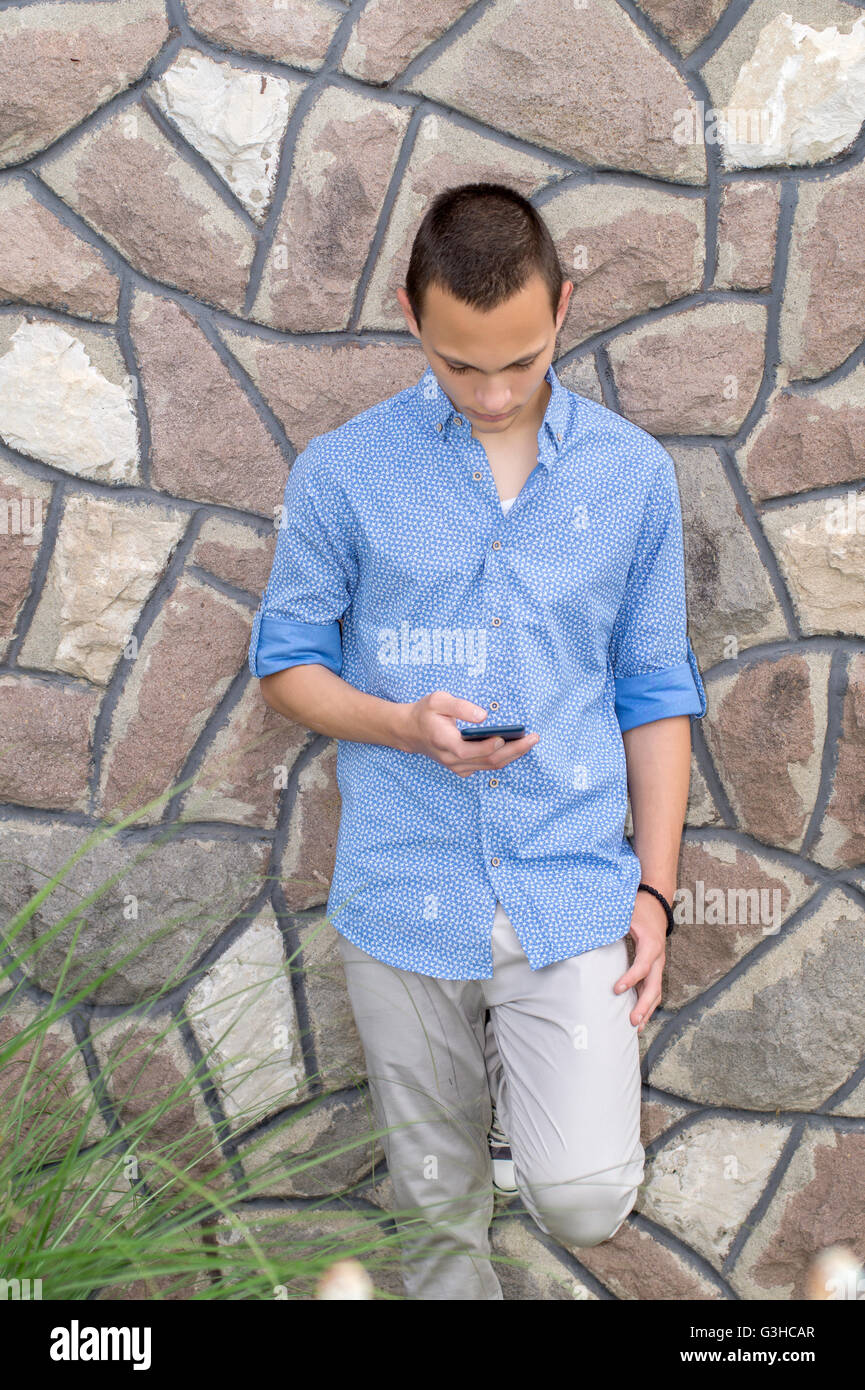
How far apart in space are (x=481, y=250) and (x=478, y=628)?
21.9 inches

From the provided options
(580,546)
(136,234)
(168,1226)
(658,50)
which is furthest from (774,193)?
(168,1226)

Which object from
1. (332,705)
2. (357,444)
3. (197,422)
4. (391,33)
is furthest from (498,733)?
(391,33)

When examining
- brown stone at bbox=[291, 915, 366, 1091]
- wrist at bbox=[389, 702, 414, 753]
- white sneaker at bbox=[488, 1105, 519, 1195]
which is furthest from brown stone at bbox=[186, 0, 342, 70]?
white sneaker at bbox=[488, 1105, 519, 1195]

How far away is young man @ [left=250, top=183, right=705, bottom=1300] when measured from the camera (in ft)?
5.74

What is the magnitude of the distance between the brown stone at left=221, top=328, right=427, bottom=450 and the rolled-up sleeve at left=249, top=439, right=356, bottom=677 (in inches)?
10.0

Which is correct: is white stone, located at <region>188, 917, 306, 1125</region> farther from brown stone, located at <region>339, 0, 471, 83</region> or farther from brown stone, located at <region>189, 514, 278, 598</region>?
brown stone, located at <region>339, 0, 471, 83</region>

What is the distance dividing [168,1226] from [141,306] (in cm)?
150

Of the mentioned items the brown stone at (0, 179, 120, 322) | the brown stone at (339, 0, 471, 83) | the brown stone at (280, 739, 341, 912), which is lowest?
the brown stone at (280, 739, 341, 912)

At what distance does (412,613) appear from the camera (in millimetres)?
1774

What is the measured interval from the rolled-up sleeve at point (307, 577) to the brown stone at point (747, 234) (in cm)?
84

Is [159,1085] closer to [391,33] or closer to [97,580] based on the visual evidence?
[97,580]

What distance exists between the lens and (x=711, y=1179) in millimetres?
2271

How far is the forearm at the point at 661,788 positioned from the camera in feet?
6.29

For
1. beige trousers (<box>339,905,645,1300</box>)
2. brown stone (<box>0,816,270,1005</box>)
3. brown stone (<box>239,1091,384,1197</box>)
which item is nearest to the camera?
beige trousers (<box>339,905,645,1300</box>)
